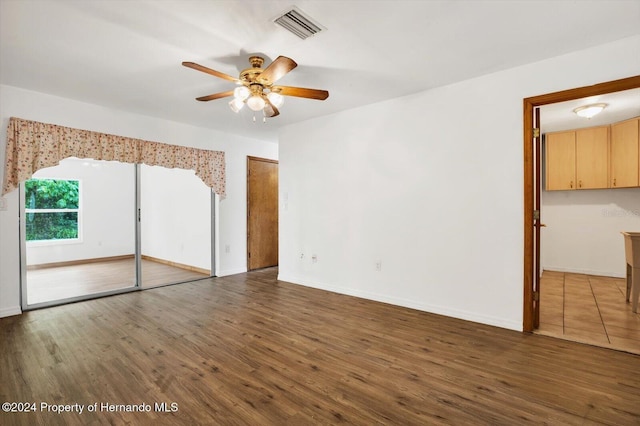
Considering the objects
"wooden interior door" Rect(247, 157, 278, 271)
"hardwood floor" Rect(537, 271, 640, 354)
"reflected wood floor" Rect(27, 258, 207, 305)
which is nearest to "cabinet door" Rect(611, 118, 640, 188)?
"hardwood floor" Rect(537, 271, 640, 354)

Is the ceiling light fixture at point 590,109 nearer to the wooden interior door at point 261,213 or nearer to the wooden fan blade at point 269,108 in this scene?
the wooden fan blade at point 269,108

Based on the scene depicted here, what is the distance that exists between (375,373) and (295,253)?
2.84m

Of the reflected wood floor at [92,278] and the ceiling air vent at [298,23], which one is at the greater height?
the ceiling air vent at [298,23]

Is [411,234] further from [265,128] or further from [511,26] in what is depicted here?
[265,128]

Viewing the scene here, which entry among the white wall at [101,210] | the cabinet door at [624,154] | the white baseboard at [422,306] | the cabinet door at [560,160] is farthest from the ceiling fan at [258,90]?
the cabinet door at [624,154]

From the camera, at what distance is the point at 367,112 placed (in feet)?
13.0

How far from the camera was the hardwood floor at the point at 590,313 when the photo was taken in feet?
8.77

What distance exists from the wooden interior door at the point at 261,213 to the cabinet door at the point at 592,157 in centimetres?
543

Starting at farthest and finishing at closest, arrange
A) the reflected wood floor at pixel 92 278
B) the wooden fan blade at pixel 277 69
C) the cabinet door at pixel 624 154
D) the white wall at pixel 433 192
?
the cabinet door at pixel 624 154 → the reflected wood floor at pixel 92 278 → the white wall at pixel 433 192 → the wooden fan blade at pixel 277 69

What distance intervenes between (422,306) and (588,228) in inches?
156

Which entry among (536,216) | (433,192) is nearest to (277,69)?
(433,192)

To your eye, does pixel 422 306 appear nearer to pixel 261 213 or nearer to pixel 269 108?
pixel 269 108

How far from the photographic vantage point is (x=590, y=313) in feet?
10.8

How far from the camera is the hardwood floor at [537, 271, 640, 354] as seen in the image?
267cm
